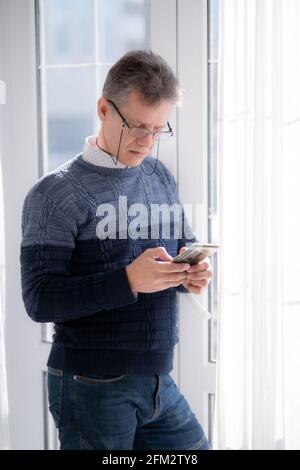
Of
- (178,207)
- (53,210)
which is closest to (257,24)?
(178,207)

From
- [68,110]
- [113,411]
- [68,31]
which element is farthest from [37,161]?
[113,411]

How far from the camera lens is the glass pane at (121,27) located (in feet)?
6.77

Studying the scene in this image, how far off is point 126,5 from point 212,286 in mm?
1005

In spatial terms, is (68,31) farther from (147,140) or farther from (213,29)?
(147,140)

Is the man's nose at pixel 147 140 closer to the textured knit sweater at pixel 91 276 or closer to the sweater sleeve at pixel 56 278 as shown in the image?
the textured knit sweater at pixel 91 276

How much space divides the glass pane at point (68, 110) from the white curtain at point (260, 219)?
592 millimetres

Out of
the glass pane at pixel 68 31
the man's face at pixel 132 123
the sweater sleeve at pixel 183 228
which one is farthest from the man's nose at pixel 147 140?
the glass pane at pixel 68 31

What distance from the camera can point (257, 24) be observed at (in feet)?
5.56

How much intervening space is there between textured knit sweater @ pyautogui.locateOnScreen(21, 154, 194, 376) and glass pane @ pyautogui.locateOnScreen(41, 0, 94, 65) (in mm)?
644

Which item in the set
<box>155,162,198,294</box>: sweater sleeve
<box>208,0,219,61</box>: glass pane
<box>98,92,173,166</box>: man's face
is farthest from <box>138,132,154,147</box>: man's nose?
<box>208,0,219,61</box>: glass pane

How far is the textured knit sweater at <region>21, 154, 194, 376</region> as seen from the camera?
1.53 m

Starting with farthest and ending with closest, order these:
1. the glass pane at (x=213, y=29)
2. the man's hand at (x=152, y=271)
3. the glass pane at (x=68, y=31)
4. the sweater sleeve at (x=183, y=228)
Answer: the glass pane at (x=68, y=31) → the glass pane at (x=213, y=29) → the sweater sleeve at (x=183, y=228) → the man's hand at (x=152, y=271)

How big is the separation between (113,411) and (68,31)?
51.8 inches

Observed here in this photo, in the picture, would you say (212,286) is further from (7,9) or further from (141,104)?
(7,9)
